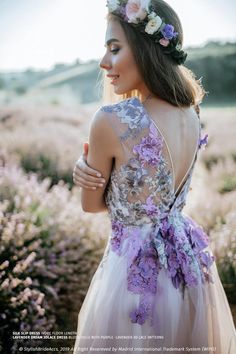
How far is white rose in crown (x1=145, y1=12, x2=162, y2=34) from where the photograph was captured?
1983 mm

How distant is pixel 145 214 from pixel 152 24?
850mm

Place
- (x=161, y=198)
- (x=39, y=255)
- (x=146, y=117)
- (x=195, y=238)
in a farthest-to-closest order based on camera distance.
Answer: (x=39, y=255) → (x=195, y=238) → (x=161, y=198) → (x=146, y=117)

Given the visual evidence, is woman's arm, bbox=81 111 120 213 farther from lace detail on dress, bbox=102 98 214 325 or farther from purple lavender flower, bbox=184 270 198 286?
purple lavender flower, bbox=184 270 198 286

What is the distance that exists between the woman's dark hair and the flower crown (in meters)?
0.02

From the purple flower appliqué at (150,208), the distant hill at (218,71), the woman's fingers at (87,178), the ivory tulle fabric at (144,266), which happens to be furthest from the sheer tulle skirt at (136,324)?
the distant hill at (218,71)

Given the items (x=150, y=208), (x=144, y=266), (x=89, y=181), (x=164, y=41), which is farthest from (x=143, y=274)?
(x=164, y=41)

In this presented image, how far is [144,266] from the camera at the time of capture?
6.54 feet

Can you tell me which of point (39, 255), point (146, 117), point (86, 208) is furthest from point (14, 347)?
point (146, 117)

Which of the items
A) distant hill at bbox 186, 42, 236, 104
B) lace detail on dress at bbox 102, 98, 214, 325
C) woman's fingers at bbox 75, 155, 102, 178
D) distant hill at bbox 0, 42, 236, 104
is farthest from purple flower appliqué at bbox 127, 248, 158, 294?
distant hill at bbox 186, 42, 236, 104

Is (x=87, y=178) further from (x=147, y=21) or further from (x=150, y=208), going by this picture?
(x=147, y=21)

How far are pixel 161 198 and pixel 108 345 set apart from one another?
71cm

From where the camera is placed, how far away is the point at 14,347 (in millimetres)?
3012

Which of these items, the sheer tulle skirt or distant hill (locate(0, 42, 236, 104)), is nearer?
the sheer tulle skirt

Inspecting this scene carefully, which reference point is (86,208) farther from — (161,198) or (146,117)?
(146,117)
